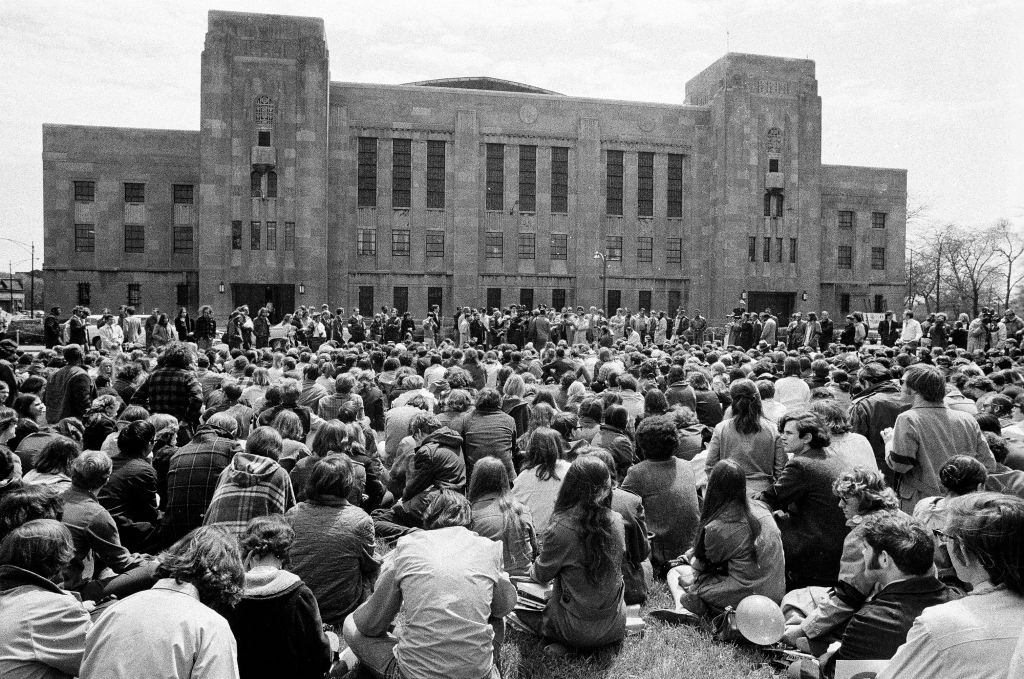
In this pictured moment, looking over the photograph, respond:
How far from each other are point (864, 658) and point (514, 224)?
1646 inches

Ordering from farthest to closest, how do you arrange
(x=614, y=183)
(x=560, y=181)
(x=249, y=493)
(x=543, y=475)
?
(x=614, y=183)
(x=560, y=181)
(x=543, y=475)
(x=249, y=493)

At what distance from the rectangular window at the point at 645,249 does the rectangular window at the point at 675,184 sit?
230 cm

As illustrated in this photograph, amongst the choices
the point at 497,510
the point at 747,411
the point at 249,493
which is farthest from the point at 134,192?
the point at 497,510

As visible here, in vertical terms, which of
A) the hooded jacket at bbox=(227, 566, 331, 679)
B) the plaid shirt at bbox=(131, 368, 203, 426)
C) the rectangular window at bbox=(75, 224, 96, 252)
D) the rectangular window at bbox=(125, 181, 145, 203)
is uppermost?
the rectangular window at bbox=(125, 181, 145, 203)

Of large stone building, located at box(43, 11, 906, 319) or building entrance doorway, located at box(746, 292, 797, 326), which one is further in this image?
building entrance doorway, located at box(746, 292, 797, 326)

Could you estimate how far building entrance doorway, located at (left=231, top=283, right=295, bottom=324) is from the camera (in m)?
40.9

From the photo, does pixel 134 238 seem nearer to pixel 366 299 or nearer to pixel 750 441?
pixel 366 299

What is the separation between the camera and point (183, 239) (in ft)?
142

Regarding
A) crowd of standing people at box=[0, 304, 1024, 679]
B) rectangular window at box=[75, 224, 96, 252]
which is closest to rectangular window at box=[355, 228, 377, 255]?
rectangular window at box=[75, 224, 96, 252]

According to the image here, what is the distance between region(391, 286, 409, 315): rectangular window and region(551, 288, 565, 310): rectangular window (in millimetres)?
8605

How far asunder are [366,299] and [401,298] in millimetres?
1968

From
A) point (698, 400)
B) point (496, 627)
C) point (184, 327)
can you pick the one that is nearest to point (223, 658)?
point (496, 627)

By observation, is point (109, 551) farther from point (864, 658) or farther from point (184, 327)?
point (184, 327)

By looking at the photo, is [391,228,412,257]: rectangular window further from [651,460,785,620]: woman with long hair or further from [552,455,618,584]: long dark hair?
[552,455,618,584]: long dark hair
